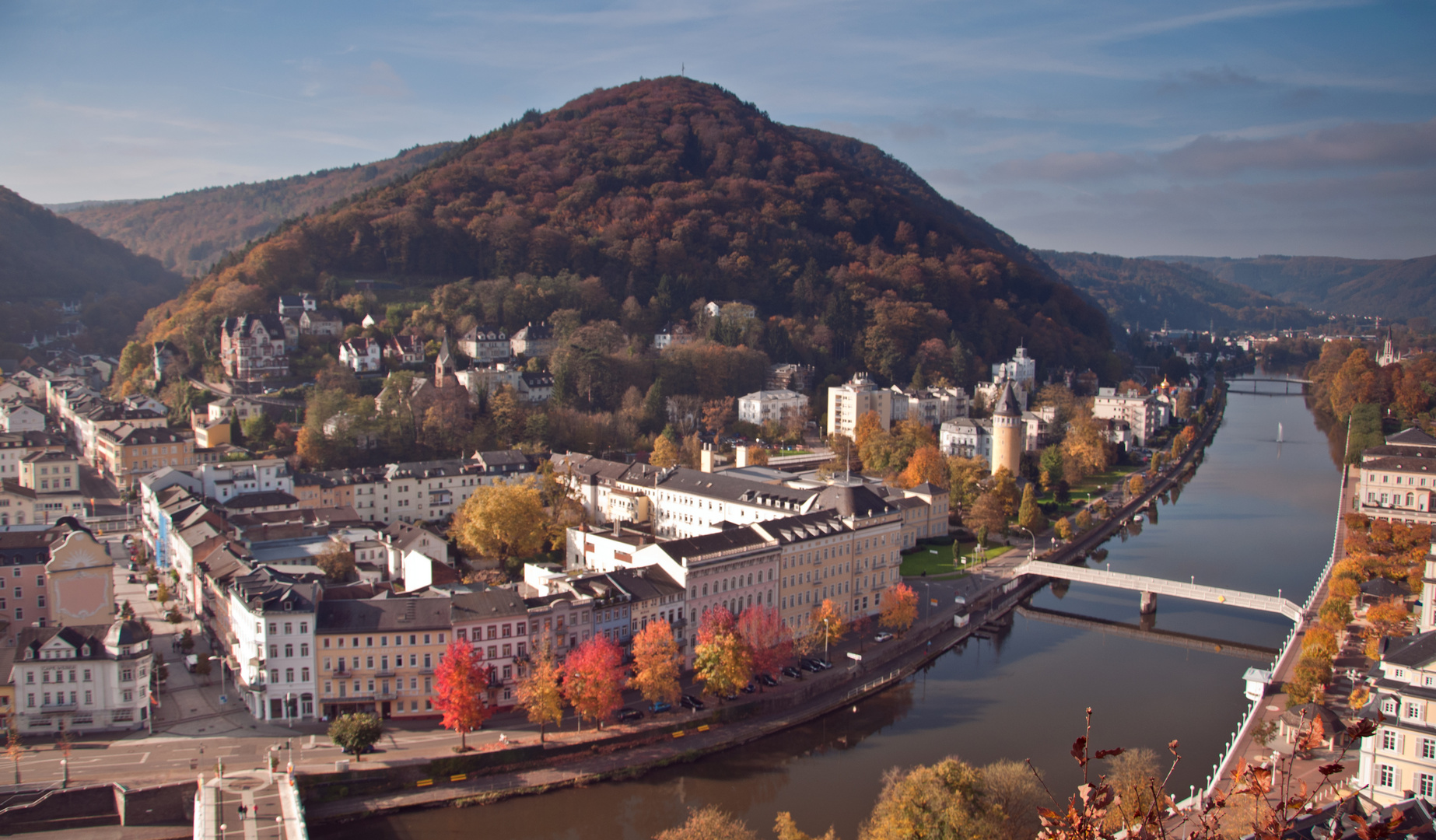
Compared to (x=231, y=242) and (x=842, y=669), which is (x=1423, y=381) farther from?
(x=231, y=242)

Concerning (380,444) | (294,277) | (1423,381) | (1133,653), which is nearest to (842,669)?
(1133,653)

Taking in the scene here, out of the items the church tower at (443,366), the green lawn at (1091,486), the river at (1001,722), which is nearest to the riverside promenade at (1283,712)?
the river at (1001,722)

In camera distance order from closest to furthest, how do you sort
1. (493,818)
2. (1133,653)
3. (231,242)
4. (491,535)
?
(493,818) → (1133,653) → (491,535) → (231,242)

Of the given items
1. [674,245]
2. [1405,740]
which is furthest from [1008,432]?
[674,245]

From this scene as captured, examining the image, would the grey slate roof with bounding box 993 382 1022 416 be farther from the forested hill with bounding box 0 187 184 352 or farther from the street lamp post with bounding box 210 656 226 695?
the forested hill with bounding box 0 187 184 352

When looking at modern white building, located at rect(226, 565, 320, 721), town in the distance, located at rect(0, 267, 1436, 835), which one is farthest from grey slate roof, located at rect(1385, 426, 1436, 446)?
modern white building, located at rect(226, 565, 320, 721)

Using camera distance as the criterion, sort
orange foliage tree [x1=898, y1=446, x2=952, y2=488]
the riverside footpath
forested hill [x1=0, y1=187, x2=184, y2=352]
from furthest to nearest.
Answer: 1. forested hill [x1=0, y1=187, x2=184, y2=352]
2. orange foliage tree [x1=898, y1=446, x2=952, y2=488]
3. the riverside footpath
